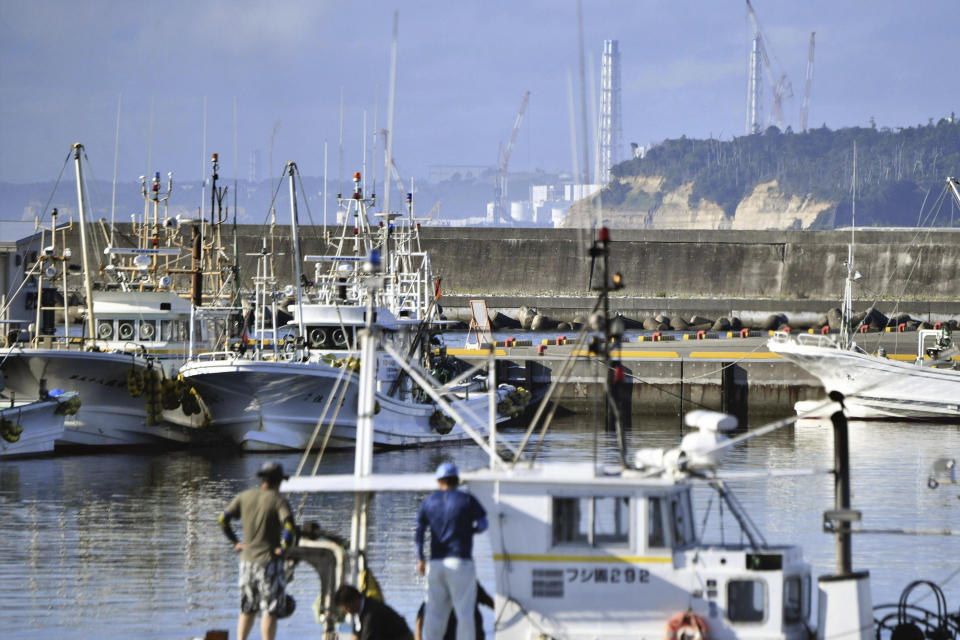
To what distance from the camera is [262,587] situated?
1162 cm

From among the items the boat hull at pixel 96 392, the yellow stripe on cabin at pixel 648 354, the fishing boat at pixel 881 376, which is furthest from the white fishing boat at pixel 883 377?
the boat hull at pixel 96 392

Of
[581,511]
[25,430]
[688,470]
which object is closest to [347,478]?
[581,511]

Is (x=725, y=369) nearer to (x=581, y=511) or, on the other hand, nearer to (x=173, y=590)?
(x=173, y=590)

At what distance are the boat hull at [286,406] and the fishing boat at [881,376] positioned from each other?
34.7 feet

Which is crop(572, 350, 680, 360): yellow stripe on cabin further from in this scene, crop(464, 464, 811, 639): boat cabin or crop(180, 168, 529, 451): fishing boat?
crop(464, 464, 811, 639): boat cabin

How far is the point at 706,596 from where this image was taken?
1120cm

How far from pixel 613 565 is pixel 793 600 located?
167cm

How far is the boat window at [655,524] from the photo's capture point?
11.2 meters

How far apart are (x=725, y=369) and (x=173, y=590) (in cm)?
2531

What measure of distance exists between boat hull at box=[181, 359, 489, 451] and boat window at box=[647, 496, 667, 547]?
686 inches

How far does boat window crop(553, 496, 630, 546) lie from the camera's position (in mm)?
11180

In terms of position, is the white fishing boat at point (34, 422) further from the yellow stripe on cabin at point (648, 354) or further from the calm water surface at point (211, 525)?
the yellow stripe on cabin at point (648, 354)

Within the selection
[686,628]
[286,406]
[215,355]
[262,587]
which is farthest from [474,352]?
[686,628]

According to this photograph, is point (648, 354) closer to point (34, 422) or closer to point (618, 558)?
point (34, 422)
